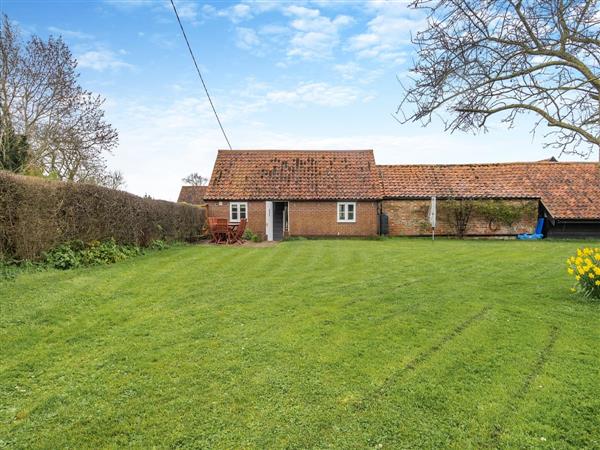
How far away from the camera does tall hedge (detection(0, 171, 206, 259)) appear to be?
727cm

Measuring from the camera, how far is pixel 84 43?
11.2 m

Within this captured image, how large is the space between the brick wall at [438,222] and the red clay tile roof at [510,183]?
575 millimetres

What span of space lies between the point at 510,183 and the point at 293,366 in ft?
79.9

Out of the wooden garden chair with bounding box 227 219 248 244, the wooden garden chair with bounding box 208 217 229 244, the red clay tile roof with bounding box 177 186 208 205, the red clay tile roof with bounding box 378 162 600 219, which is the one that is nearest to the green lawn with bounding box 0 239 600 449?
the wooden garden chair with bounding box 208 217 229 244

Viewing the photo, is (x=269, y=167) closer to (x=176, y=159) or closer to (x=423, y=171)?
(x=176, y=159)

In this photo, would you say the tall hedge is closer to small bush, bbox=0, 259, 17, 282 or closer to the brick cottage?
small bush, bbox=0, 259, 17, 282

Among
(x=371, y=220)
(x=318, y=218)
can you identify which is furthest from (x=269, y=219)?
(x=371, y=220)

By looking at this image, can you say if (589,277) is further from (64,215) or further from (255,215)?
(255,215)

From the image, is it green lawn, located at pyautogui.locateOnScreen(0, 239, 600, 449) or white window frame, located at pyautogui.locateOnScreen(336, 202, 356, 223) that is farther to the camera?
white window frame, located at pyautogui.locateOnScreen(336, 202, 356, 223)

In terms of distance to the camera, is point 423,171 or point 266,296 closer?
point 266,296

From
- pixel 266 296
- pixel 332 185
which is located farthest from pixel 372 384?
pixel 332 185

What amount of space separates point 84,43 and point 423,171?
20.6 m

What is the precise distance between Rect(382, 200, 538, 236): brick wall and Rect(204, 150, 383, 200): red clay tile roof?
189cm

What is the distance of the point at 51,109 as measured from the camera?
19516mm
